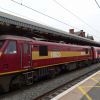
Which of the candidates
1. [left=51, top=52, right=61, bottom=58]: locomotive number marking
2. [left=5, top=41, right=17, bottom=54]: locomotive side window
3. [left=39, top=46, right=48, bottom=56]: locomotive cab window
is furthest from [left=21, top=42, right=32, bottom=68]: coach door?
[left=51, top=52, right=61, bottom=58]: locomotive number marking

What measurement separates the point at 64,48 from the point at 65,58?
0.93 m

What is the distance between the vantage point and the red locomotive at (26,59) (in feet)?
42.3

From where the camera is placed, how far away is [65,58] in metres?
22.4

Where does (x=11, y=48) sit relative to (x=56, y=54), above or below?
above

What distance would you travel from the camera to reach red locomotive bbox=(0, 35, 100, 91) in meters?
12.9

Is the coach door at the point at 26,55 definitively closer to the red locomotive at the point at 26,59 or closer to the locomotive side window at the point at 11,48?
the red locomotive at the point at 26,59

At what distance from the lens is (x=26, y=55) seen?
1482 centimetres

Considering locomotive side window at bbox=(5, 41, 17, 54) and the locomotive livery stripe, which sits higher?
locomotive side window at bbox=(5, 41, 17, 54)

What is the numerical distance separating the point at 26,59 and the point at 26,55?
9.2 inches

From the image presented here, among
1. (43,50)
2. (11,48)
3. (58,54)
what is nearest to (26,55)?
(11,48)

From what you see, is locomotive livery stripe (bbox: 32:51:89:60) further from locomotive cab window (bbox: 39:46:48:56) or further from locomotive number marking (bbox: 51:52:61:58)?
locomotive cab window (bbox: 39:46:48:56)

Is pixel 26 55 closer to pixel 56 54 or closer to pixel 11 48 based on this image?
pixel 11 48

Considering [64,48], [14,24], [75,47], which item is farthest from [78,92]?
[75,47]

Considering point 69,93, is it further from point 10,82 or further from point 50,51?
point 50,51
